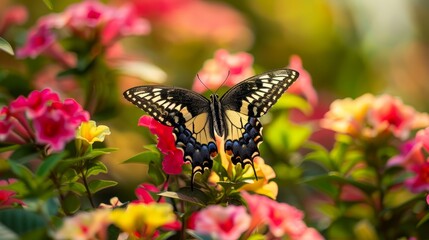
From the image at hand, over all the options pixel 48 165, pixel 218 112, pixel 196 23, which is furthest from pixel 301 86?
pixel 196 23

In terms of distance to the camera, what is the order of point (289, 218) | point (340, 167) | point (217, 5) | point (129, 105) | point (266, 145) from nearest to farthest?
point (289, 218), point (340, 167), point (266, 145), point (129, 105), point (217, 5)

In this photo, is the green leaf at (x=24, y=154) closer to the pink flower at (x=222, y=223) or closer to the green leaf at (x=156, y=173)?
the green leaf at (x=156, y=173)

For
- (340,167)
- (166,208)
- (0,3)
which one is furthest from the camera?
(0,3)

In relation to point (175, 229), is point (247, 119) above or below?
above

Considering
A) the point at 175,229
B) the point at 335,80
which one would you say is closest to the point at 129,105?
the point at 175,229

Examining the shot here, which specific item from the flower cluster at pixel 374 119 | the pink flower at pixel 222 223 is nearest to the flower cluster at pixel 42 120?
the pink flower at pixel 222 223

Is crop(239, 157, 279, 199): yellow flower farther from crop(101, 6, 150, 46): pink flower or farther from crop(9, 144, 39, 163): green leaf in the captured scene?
crop(101, 6, 150, 46): pink flower

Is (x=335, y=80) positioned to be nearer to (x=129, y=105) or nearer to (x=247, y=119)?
(x=129, y=105)
